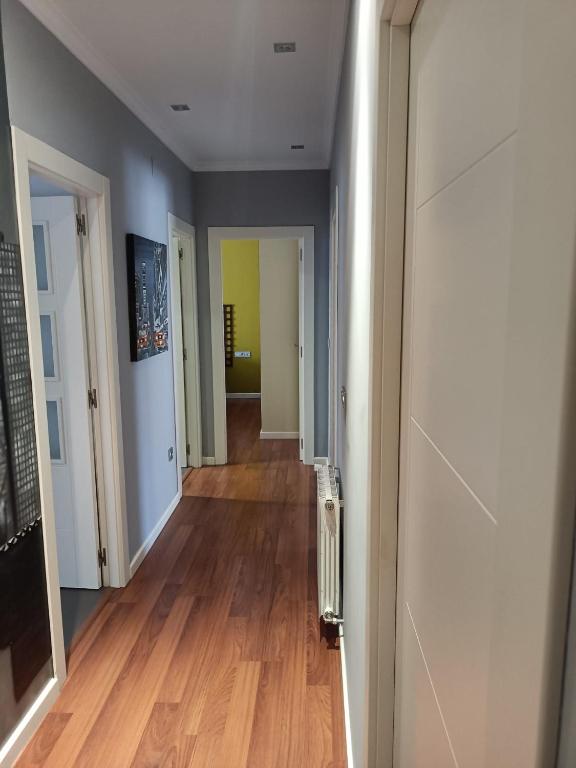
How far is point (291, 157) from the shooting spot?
436 centimetres

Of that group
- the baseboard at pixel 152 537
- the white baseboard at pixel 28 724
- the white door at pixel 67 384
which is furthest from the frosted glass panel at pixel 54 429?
the white baseboard at pixel 28 724

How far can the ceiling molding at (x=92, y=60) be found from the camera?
1979mm

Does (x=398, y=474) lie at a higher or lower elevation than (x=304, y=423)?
higher

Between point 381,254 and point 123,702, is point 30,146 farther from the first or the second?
point 123,702

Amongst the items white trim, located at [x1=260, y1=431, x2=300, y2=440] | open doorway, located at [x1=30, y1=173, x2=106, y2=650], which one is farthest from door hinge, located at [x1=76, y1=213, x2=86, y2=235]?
white trim, located at [x1=260, y1=431, x2=300, y2=440]

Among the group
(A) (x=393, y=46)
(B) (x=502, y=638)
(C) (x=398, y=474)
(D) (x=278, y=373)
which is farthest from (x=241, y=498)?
(B) (x=502, y=638)

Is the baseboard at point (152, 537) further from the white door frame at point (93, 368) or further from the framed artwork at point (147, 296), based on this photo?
the framed artwork at point (147, 296)

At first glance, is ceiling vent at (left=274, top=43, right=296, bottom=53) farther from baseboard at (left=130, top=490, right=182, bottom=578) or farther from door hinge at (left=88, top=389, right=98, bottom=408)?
baseboard at (left=130, top=490, right=182, bottom=578)

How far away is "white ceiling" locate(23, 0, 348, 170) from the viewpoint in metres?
2.10

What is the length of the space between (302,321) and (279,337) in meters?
0.83

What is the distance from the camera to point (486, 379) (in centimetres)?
54

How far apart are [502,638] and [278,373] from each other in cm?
521

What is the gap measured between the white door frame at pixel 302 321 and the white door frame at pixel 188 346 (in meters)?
0.16

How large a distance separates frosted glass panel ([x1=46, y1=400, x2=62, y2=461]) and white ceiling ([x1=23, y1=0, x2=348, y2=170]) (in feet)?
5.19
